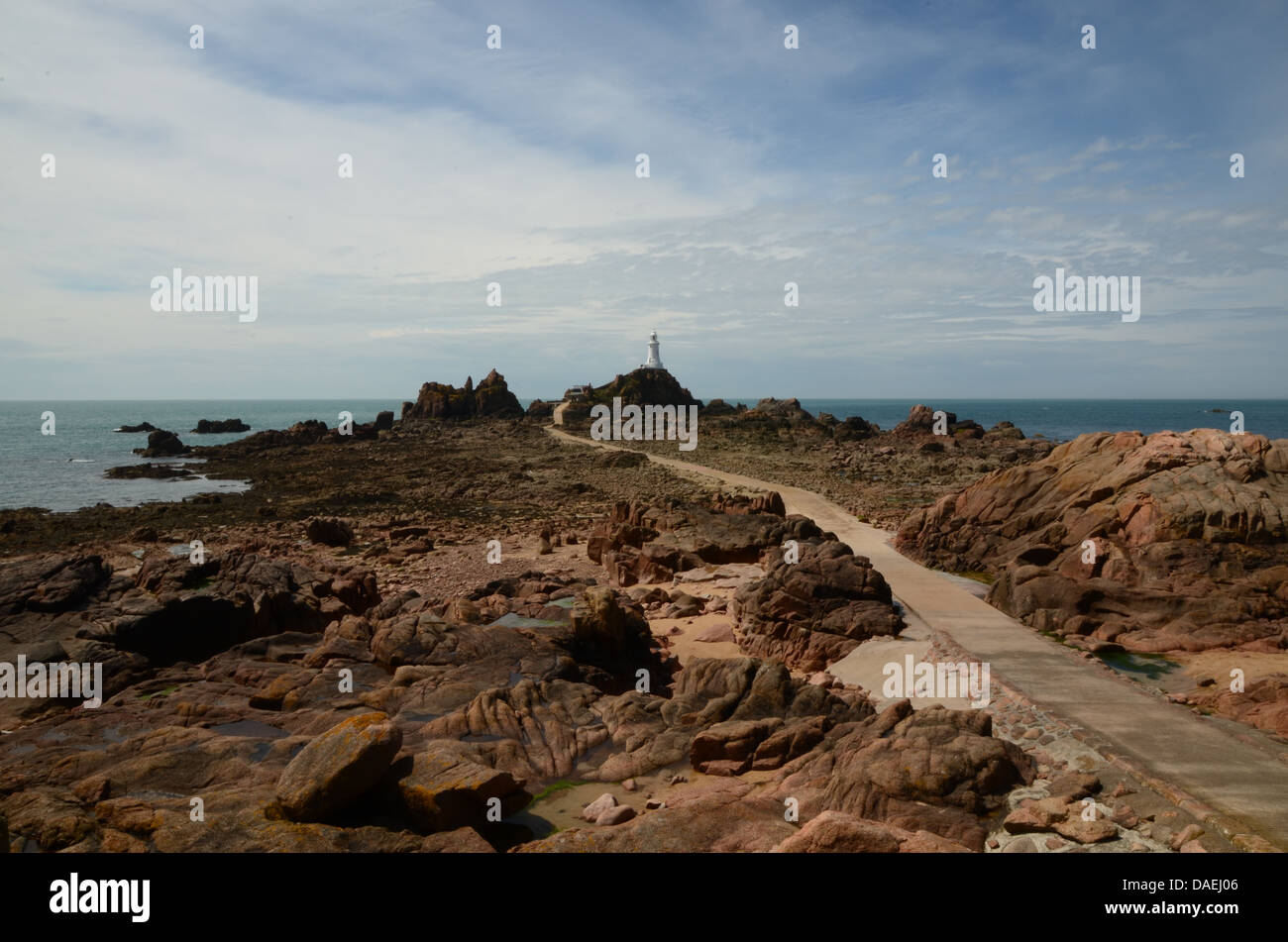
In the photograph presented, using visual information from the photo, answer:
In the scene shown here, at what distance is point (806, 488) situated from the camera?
139ft

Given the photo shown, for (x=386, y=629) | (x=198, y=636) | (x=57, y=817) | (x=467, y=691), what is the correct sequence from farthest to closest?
(x=198, y=636)
(x=386, y=629)
(x=467, y=691)
(x=57, y=817)

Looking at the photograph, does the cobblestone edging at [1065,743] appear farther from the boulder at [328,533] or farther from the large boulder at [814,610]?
the boulder at [328,533]

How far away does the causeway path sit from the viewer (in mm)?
9391

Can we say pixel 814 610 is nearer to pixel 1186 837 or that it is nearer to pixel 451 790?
pixel 1186 837

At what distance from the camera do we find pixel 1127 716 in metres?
12.0

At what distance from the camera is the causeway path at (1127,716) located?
9.39m

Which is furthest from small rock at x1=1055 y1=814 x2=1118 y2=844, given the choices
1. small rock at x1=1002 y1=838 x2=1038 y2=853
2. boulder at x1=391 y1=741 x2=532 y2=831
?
boulder at x1=391 y1=741 x2=532 y2=831

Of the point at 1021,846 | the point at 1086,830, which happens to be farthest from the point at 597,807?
the point at 1086,830

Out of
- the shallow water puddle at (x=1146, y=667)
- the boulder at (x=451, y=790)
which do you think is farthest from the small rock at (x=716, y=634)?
the boulder at (x=451, y=790)

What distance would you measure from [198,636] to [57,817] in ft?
28.4

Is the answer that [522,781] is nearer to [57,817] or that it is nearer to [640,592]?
[57,817]

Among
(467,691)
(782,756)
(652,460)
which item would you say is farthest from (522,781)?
(652,460)

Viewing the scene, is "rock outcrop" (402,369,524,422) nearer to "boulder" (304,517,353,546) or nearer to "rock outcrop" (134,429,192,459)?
"rock outcrop" (134,429,192,459)
